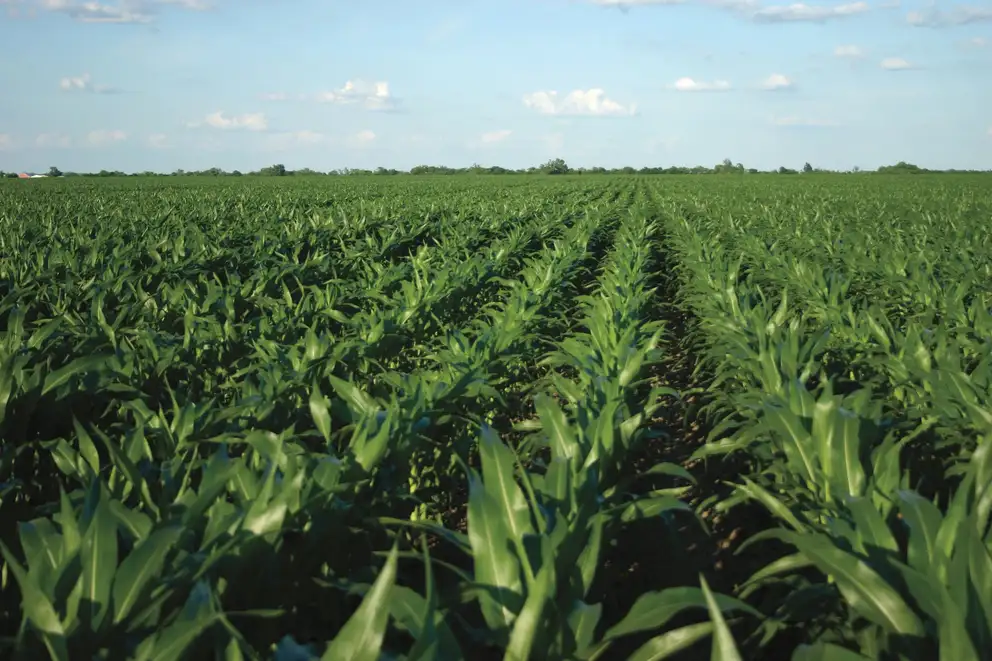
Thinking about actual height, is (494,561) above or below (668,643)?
above

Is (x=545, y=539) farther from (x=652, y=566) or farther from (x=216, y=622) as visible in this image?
(x=652, y=566)

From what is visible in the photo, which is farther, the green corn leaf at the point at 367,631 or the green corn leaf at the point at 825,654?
the green corn leaf at the point at 825,654

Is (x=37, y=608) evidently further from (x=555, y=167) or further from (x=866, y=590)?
(x=555, y=167)

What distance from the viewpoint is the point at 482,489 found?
206 cm

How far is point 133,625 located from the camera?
5.72ft

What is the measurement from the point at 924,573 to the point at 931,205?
2385 cm

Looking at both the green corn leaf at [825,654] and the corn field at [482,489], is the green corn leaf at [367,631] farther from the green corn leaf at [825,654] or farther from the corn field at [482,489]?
the green corn leaf at [825,654]

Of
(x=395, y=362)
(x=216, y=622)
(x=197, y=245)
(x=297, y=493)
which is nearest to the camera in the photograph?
(x=216, y=622)

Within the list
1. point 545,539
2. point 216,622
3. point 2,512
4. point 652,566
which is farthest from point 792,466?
point 2,512

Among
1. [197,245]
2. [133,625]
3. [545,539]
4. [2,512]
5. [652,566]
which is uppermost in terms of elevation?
[197,245]

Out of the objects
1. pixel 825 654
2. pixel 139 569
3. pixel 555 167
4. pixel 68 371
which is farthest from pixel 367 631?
pixel 555 167

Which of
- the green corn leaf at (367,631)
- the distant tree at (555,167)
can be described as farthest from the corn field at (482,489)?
the distant tree at (555,167)

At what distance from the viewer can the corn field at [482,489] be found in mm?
1770

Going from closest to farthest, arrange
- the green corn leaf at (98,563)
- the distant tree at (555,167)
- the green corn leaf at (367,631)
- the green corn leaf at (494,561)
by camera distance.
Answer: the green corn leaf at (367,631)
the green corn leaf at (98,563)
the green corn leaf at (494,561)
the distant tree at (555,167)
